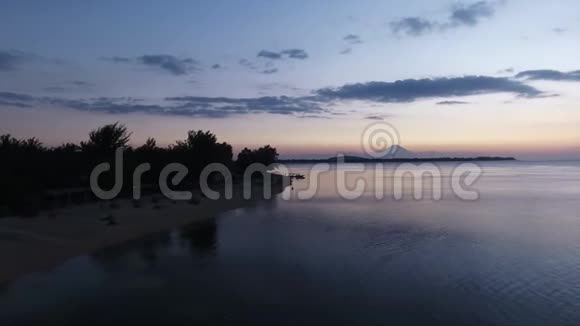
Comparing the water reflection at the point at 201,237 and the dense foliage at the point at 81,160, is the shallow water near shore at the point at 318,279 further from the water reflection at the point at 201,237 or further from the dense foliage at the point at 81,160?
the dense foliage at the point at 81,160

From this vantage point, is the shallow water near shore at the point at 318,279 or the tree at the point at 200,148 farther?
the tree at the point at 200,148

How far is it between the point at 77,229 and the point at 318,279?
1198cm

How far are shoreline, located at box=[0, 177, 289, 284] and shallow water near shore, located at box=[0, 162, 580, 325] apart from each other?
863 mm

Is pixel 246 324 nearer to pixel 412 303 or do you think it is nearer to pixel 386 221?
pixel 412 303

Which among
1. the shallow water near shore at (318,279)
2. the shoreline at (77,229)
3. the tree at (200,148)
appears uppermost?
the tree at (200,148)

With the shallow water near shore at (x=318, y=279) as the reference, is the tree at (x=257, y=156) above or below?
above

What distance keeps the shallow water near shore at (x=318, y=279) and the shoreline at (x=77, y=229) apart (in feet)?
2.83

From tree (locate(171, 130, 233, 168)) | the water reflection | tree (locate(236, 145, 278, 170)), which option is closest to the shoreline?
the water reflection

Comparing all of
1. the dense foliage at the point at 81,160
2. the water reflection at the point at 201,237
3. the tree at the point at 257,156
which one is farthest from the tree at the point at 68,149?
the tree at the point at 257,156

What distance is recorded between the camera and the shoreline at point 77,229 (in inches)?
616

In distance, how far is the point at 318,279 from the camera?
14.7 meters

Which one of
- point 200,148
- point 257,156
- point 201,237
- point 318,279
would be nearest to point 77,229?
point 201,237

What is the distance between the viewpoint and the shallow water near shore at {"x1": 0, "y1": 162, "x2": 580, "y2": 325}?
11.3 meters

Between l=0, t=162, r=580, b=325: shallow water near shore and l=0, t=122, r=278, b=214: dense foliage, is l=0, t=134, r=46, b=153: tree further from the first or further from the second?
l=0, t=162, r=580, b=325: shallow water near shore
